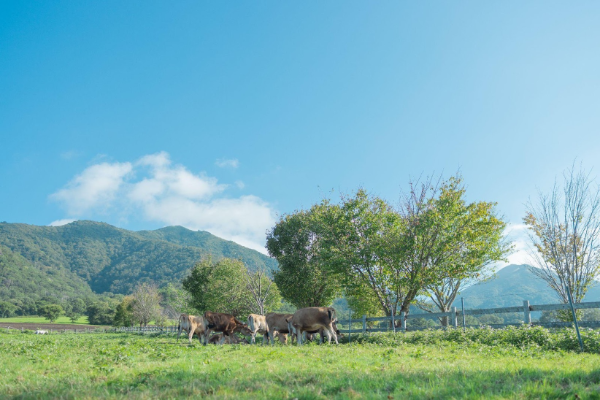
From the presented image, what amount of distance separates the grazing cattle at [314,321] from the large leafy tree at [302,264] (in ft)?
45.3

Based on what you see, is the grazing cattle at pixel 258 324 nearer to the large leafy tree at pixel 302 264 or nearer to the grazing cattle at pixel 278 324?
the grazing cattle at pixel 278 324

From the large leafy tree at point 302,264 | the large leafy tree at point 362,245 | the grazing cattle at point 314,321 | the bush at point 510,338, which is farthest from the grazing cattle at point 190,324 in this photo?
the large leafy tree at point 302,264

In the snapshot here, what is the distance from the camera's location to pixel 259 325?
22.7m

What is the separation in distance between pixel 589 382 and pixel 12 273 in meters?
239

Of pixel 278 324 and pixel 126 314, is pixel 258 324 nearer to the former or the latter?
pixel 278 324

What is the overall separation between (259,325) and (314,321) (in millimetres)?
5395

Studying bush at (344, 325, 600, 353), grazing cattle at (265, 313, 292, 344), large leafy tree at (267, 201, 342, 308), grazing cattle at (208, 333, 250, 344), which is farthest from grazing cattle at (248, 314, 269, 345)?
large leafy tree at (267, 201, 342, 308)

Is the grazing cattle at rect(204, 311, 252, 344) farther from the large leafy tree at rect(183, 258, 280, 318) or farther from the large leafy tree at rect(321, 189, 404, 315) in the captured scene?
the large leafy tree at rect(183, 258, 280, 318)

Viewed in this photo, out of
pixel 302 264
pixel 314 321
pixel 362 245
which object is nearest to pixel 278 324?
pixel 314 321

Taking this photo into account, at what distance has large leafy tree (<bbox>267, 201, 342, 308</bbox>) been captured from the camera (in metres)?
33.6

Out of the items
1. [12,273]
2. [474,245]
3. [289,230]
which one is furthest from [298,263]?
[12,273]

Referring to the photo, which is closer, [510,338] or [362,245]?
[510,338]

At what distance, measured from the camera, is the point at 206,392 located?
5766 mm

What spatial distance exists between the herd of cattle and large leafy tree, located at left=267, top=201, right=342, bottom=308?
32.7 feet
